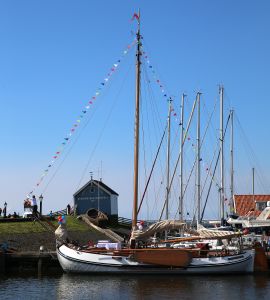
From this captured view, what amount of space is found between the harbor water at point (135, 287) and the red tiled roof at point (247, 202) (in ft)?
86.6

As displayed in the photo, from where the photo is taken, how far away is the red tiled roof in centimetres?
6275

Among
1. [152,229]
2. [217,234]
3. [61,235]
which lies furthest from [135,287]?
[217,234]

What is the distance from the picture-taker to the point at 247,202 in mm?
64125

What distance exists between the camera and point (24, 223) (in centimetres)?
5219

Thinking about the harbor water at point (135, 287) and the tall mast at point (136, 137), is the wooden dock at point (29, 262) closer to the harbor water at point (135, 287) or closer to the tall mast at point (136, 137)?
the harbor water at point (135, 287)

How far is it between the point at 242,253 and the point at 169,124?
25295 millimetres

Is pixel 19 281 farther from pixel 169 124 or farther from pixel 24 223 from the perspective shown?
pixel 169 124

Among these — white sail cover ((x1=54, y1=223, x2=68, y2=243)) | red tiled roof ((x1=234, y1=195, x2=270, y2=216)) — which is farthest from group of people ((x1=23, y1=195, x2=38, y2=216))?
red tiled roof ((x1=234, y1=195, x2=270, y2=216))

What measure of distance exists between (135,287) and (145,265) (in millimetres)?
4359

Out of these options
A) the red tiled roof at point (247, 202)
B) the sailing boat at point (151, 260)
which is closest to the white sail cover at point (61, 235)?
the sailing boat at point (151, 260)

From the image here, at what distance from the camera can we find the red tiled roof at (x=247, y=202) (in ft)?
206

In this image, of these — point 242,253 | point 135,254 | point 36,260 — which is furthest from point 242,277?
point 36,260

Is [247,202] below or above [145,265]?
above

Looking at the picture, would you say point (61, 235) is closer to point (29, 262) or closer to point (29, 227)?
point (29, 262)
